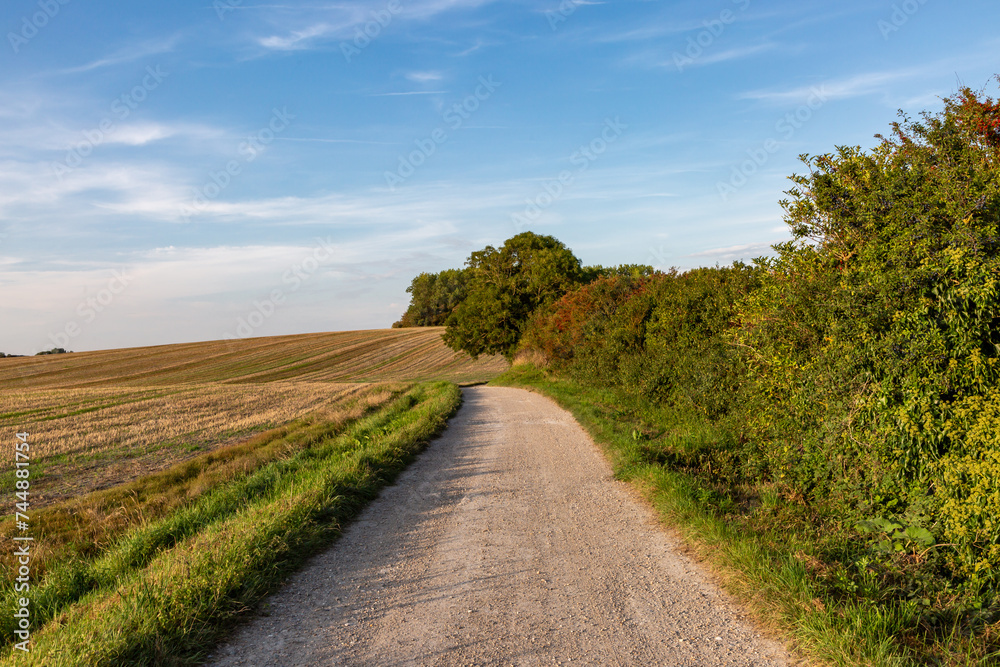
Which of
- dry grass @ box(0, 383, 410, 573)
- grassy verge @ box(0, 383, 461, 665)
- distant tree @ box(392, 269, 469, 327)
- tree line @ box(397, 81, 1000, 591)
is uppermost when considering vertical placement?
distant tree @ box(392, 269, 469, 327)

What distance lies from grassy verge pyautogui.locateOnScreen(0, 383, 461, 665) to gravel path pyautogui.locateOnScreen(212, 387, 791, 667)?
26 centimetres

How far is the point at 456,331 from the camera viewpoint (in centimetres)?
4338

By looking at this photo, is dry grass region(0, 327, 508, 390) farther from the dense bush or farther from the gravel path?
the dense bush

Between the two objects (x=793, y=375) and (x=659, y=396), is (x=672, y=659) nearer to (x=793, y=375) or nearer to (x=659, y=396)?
(x=793, y=375)

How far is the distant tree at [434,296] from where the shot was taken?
8769cm

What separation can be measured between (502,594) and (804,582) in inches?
90.5

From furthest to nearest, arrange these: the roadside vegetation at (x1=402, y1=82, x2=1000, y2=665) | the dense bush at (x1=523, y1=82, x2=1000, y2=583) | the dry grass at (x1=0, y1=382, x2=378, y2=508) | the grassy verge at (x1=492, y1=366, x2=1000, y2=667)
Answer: the dry grass at (x1=0, y1=382, x2=378, y2=508) < the dense bush at (x1=523, y1=82, x2=1000, y2=583) < the roadside vegetation at (x1=402, y1=82, x2=1000, y2=665) < the grassy verge at (x1=492, y1=366, x2=1000, y2=667)

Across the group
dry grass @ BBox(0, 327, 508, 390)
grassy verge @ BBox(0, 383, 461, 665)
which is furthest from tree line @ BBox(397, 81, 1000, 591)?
dry grass @ BBox(0, 327, 508, 390)

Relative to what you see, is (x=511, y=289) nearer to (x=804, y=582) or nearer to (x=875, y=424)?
(x=875, y=424)

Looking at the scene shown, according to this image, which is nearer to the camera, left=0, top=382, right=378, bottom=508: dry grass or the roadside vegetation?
the roadside vegetation

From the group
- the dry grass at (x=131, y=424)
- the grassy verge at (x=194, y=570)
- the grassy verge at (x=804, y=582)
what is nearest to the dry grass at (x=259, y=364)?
the dry grass at (x=131, y=424)

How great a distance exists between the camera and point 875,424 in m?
5.31

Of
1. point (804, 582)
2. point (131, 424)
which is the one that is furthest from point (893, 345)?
point (131, 424)

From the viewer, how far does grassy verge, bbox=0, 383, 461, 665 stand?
3.68 meters
